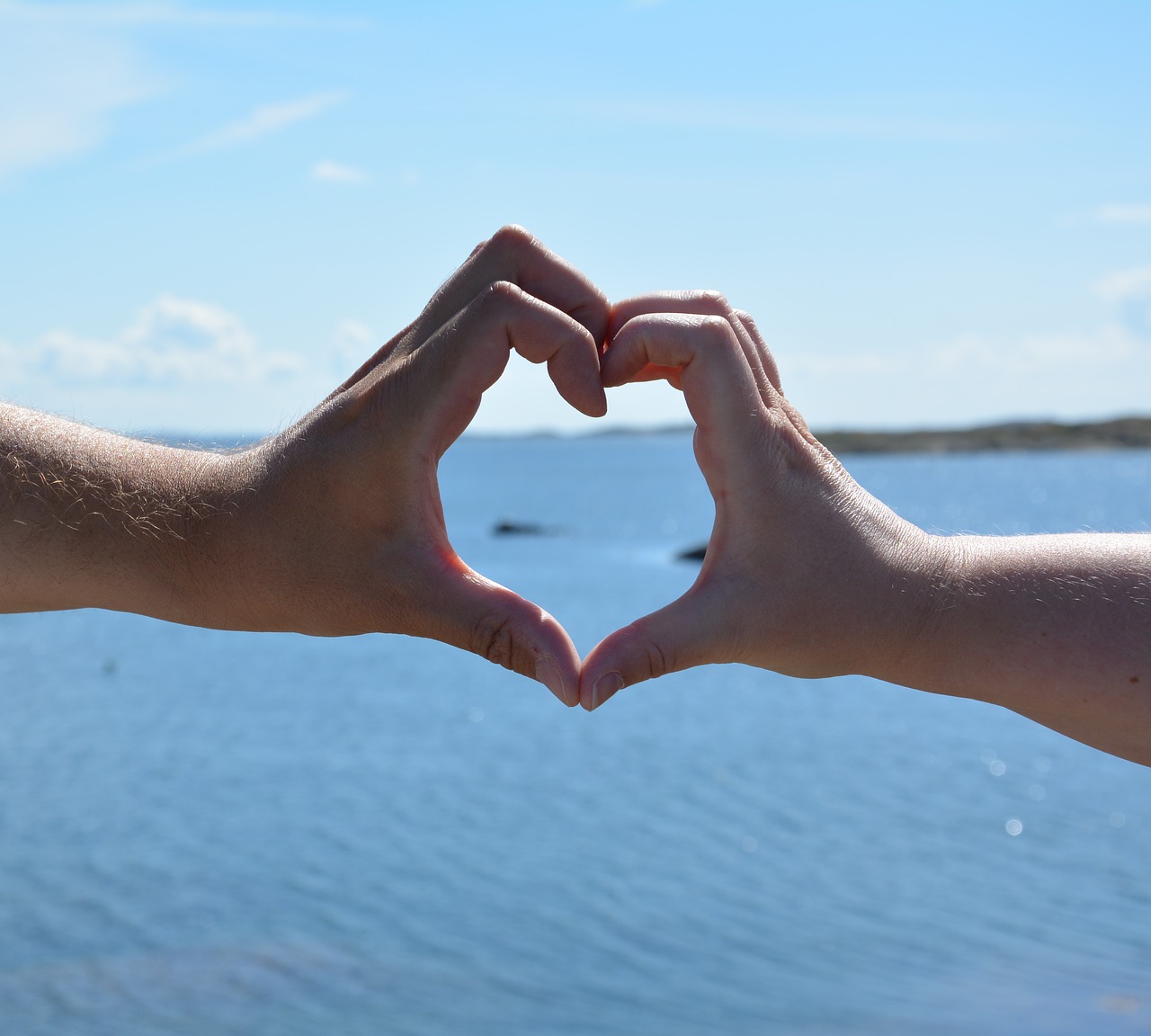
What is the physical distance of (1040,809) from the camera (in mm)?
23188

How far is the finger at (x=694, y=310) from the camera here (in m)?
2.75

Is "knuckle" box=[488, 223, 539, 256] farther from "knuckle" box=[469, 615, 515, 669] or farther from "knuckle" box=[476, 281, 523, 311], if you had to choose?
"knuckle" box=[469, 615, 515, 669]

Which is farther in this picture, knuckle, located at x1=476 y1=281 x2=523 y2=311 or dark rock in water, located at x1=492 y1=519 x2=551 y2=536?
dark rock in water, located at x1=492 y1=519 x2=551 y2=536

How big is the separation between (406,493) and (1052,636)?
153cm

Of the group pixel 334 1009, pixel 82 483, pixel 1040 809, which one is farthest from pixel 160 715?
pixel 82 483

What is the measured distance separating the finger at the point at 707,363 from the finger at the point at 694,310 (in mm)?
93

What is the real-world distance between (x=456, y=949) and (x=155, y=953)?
4.52m

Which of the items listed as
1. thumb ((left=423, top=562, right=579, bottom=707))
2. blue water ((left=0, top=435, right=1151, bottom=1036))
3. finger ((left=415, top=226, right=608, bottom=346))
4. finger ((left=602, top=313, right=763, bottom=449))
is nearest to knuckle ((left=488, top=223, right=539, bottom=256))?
finger ((left=415, top=226, right=608, bottom=346))

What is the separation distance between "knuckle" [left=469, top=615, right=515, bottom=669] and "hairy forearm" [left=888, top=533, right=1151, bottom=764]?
0.89m

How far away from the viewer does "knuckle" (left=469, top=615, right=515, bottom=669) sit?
8.55 feet

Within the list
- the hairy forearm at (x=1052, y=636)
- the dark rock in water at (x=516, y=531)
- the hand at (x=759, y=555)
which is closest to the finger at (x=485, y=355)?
the hand at (x=759, y=555)

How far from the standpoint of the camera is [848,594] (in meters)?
2.60

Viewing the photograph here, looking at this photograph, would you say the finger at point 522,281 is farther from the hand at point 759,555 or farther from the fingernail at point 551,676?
the fingernail at point 551,676

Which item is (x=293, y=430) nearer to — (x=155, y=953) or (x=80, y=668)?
(x=155, y=953)
